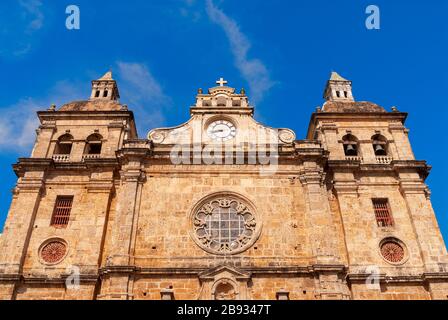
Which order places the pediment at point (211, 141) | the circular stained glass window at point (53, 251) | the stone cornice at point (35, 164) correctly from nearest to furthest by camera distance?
the circular stained glass window at point (53, 251), the stone cornice at point (35, 164), the pediment at point (211, 141)

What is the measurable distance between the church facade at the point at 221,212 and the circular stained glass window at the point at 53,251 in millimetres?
43

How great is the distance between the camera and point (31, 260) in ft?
61.3

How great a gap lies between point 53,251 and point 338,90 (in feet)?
58.1

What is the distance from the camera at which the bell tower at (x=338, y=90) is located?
26281 millimetres

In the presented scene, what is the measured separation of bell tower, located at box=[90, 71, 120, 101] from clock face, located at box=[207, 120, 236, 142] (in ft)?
Result: 22.6

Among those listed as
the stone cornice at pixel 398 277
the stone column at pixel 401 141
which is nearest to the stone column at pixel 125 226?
the stone cornice at pixel 398 277

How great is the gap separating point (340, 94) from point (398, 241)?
10211 mm

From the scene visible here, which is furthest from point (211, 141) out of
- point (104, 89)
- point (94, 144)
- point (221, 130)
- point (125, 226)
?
point (104, 89)

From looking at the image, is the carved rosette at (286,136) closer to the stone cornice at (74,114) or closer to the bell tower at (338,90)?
the bell tower at (338,90)

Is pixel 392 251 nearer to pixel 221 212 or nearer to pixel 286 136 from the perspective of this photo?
pixel 286 136

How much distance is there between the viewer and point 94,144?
2327 centimetres

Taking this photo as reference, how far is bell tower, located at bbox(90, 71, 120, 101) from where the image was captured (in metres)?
26.0
